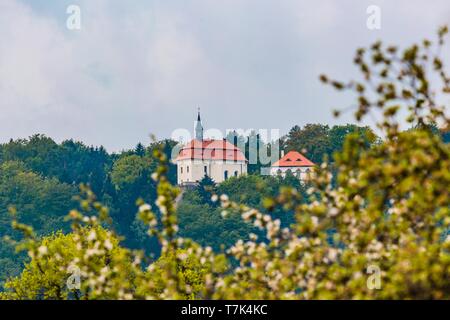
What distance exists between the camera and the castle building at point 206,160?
623 ft

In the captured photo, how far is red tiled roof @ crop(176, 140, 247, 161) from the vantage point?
192m

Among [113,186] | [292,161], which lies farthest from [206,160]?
[113,186]

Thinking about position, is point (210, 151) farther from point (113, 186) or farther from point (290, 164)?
A: point (113, 186)

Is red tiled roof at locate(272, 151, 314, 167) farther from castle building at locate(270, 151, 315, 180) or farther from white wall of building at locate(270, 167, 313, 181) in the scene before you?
white wall of building at locate(270, 167, 313, 181)

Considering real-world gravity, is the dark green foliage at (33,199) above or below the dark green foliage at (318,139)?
below

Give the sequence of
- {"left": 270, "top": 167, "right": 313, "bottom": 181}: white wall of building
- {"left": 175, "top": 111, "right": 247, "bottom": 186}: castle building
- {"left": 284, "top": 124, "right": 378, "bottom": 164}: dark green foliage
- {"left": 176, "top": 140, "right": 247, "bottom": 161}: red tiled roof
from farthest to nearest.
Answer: {"left": 176, "top": 140, "right": 247, "bottom": 161}: red tiled roof < {"left": 175, "top": 111, "right": 247, "bottom": 186}: castle building < {"left": 270, "top": 167, "right": 313, "bottom": 181}: white wall of building < {"left": 284, "top": 124, "right": 378, "bottom": 164}: dark green foliage

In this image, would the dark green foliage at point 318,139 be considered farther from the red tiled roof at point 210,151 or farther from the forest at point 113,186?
the red tiled roof at point 210,151

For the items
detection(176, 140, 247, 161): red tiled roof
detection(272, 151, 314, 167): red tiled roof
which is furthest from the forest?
detection(176, 140, 247, 161): red tiled roof

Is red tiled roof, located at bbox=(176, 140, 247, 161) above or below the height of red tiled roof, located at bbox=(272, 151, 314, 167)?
above

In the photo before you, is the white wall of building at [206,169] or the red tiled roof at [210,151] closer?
the white wall of building at [206,169]

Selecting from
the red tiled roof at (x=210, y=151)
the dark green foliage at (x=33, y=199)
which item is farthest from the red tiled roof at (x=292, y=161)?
the dark green foliage at (x=33, y=199)

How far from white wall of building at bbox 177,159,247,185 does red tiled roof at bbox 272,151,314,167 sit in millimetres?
5003

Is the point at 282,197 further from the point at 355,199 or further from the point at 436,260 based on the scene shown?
the point at 436,260

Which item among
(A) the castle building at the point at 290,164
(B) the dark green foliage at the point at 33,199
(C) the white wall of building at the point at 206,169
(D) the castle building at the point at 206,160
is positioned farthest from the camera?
(D) the castle building at the point at 206,160
